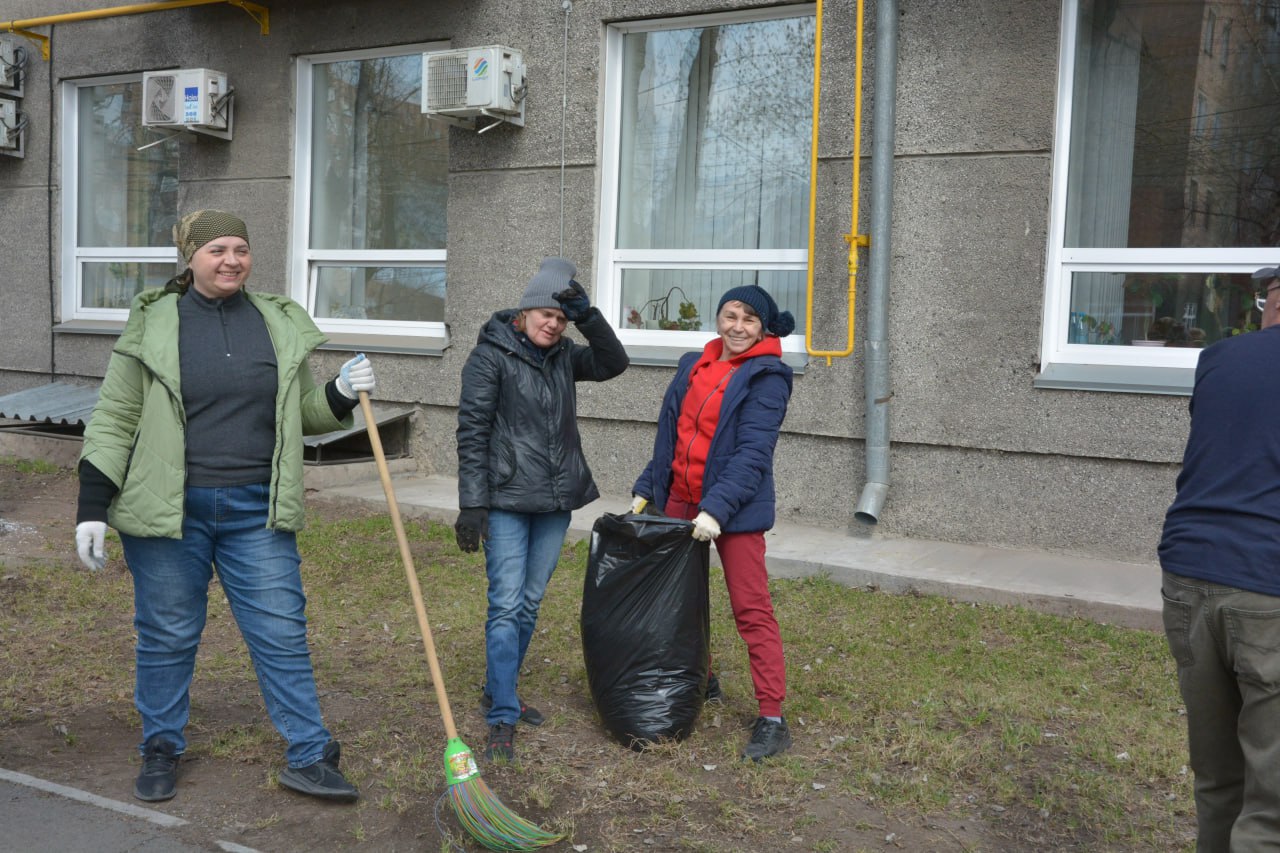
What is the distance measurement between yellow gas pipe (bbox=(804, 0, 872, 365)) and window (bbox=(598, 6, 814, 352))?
0.39 meters

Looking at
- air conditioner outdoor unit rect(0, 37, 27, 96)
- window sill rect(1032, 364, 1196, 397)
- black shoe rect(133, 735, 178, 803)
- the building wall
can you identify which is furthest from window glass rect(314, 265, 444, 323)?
black shoe rect(133, 735, 178, 803)

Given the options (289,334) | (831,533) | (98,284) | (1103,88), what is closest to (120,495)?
(289,334)

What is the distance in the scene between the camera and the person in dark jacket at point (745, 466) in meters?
4.21

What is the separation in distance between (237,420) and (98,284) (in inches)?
330

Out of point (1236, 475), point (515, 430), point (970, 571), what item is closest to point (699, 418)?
point (515, 430)

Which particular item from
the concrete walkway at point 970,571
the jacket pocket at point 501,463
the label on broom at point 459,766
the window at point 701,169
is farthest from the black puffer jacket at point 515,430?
the window at point 701,169

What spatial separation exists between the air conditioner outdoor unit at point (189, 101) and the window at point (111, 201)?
1056 millimetres

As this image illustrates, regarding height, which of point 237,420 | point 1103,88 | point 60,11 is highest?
point 60,11

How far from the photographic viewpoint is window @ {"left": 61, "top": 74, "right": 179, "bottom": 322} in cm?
1091

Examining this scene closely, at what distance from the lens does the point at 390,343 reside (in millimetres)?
9242

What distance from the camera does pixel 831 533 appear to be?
24.3ft

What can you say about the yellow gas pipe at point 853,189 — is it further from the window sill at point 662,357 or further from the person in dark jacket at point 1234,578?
the person in dark jacket at point 1234,578

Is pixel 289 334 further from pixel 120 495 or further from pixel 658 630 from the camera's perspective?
pixel 658 630

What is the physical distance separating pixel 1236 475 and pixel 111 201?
10.8m
